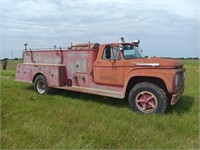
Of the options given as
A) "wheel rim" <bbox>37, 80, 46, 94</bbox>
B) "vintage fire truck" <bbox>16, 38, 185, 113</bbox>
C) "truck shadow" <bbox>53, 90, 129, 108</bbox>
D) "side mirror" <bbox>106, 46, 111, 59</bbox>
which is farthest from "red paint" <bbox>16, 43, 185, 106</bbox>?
"truck shadow" <bbox>53, 90, 129, 108</bbox>

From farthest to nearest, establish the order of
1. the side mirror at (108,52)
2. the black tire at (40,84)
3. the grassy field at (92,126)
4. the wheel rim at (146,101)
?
the black tire at (40,84) < the side mirror at (108,52) < the wheel rim at (146,101) < the grassy field at (92,126)

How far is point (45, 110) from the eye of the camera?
6.53 metres

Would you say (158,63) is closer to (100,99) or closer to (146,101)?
(146,101)

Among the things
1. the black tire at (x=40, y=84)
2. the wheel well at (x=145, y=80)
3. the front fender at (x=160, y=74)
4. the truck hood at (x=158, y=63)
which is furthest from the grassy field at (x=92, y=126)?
the black tire at (x=40, y=84)

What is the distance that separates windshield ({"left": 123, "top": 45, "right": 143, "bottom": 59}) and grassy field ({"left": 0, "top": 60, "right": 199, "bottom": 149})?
1491 millimetres

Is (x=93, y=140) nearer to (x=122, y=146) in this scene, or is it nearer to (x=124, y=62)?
(x=122, y=146)

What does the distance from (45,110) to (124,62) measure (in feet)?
8.21

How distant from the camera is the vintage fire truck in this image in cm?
634

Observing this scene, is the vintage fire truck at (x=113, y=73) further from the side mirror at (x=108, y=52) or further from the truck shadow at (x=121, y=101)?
the truck shadow at (x=121, y=101)

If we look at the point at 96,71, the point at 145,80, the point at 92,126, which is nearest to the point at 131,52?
the point at 145,80

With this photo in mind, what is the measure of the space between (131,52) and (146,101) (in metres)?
1.66

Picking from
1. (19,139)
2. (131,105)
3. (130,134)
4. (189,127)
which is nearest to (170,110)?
(131,105)

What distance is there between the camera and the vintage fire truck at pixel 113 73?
634 centimetres

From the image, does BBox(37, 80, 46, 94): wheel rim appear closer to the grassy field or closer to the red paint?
the red paint
